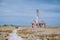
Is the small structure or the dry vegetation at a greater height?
the small structure

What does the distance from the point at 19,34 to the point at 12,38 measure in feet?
0.46

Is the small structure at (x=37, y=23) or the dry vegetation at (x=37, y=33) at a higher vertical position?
the small structure at (x=37, y=23)

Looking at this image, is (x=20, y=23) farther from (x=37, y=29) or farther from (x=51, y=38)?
(x=51, y=38)

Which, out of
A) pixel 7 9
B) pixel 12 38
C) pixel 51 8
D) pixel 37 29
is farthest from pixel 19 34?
pixel 51 8

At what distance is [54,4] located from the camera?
104 inches

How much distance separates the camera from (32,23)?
2.61 m

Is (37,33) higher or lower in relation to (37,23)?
lower

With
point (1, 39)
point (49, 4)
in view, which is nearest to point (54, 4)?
point (49, 4)

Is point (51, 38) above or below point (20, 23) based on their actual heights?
below

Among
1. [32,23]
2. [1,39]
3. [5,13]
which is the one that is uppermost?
[5,13]

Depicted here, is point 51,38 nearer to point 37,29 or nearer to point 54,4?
point 37,29

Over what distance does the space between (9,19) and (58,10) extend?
845 millimetres

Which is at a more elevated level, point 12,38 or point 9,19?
point 9,19

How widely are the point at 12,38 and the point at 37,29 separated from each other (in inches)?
17.6
